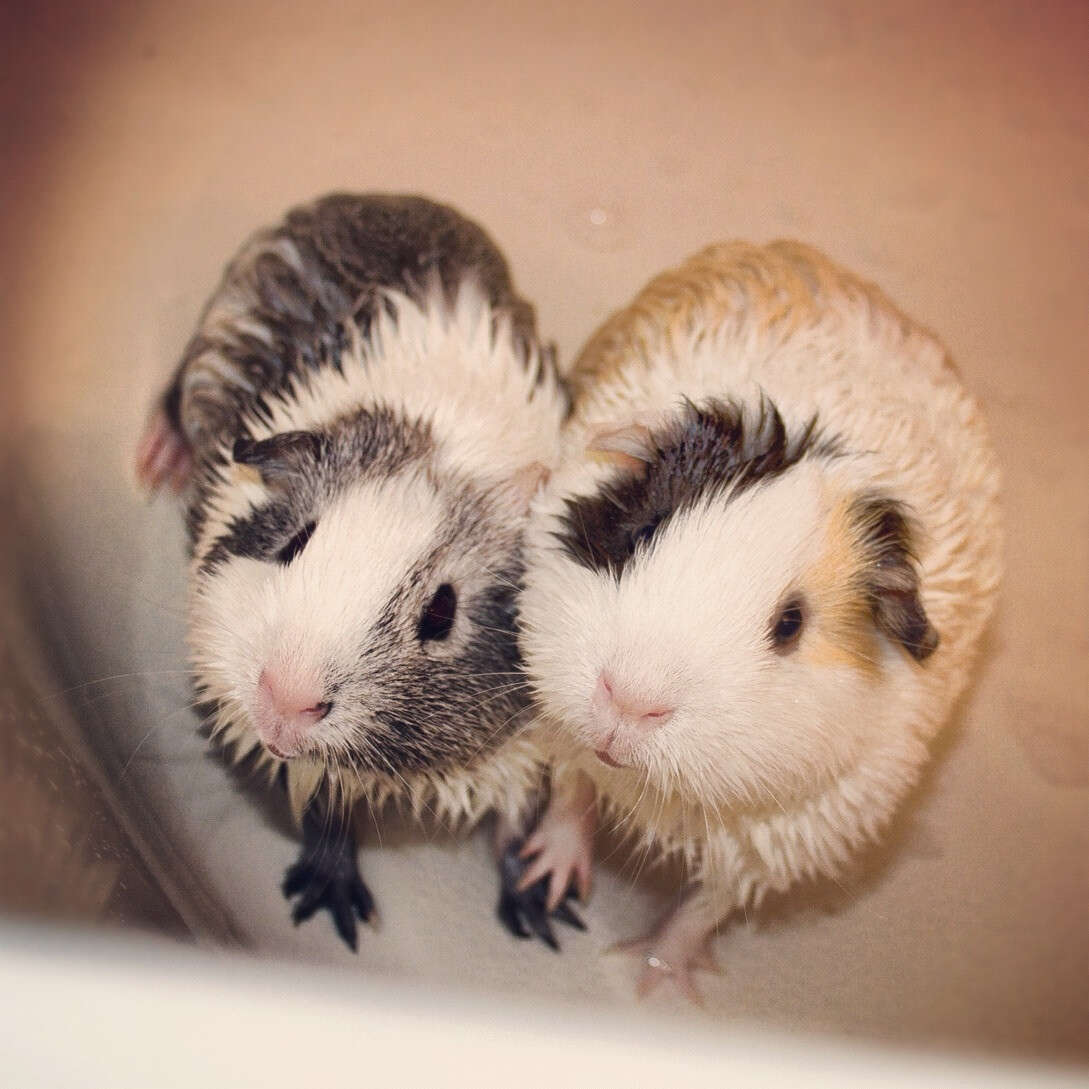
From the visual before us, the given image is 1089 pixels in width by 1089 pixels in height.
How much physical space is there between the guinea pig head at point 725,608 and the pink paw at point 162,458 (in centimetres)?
108

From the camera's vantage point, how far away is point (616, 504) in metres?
1.56

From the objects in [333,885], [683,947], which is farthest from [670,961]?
[333,885]

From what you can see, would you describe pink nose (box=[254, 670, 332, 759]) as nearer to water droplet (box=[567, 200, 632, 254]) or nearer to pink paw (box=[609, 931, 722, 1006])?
pink paw (box=[609, 931, 722, 1006])

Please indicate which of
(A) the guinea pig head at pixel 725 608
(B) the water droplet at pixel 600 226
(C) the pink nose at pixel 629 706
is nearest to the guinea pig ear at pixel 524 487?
(A) the guinea pig head at pixel 725 608

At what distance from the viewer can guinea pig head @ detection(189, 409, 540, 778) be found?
57.7 inches

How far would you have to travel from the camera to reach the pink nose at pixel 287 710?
1430 millimetres

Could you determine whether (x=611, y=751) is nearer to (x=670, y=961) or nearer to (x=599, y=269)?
(x=670, y=961)

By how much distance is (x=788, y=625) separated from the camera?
1454 mm

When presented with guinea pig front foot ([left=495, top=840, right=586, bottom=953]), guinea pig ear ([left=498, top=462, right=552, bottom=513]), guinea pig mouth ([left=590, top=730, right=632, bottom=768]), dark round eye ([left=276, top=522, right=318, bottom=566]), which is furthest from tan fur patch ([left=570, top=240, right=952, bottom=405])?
guinea pig front foot ([left=495, top=840, right=586, bottom=953])

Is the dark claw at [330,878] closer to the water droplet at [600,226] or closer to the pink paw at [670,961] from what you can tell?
the pink paw at [670,961]

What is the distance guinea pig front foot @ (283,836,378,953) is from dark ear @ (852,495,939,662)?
45.4 inches

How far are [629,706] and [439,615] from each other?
39cm

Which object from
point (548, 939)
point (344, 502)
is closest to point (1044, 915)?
point (548, 939)

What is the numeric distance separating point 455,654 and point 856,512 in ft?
2.16
